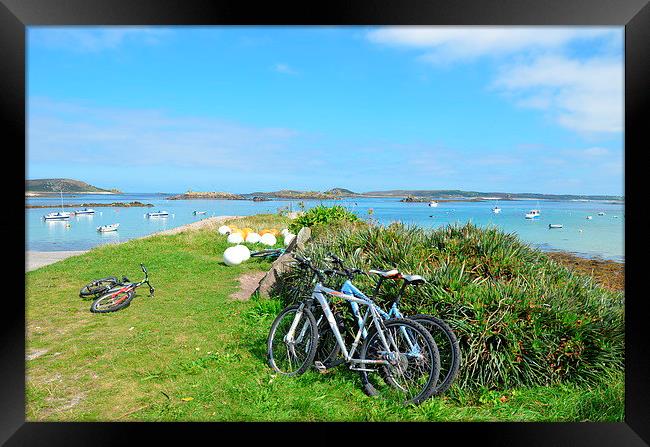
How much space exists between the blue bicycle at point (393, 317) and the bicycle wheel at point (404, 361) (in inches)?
3.6

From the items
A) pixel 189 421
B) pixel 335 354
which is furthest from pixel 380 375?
pixel 189 421

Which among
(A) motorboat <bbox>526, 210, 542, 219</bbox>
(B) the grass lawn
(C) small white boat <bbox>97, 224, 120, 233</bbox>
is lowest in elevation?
(B) the grass lawn

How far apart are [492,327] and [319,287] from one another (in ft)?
4.20

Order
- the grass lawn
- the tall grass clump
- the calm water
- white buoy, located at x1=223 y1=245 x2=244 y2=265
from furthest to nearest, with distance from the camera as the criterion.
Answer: white buoy, located at x1=223 y1=245 x2=244 y2=265, the calm water, the tall grass clump, the grass lawn

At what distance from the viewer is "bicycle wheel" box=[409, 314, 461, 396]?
2732mm

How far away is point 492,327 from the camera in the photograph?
3186 mm

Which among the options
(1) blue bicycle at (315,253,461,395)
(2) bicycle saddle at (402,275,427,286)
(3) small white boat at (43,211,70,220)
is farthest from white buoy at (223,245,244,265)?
(3) small white boat at (43,211,70,220)

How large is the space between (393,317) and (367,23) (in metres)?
1.91

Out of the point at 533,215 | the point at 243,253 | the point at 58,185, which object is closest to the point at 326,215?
the point at 243,253

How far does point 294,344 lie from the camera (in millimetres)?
3289

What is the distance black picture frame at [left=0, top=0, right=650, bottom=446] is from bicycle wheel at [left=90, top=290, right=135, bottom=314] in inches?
106

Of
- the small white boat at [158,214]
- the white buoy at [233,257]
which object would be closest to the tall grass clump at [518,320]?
the white buoy at [233,257]

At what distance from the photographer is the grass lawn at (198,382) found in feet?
9.51

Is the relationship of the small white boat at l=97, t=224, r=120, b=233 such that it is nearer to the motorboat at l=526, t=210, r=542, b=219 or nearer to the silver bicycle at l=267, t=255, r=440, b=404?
the motorboat at l=526, t=210, r=542, b=219
